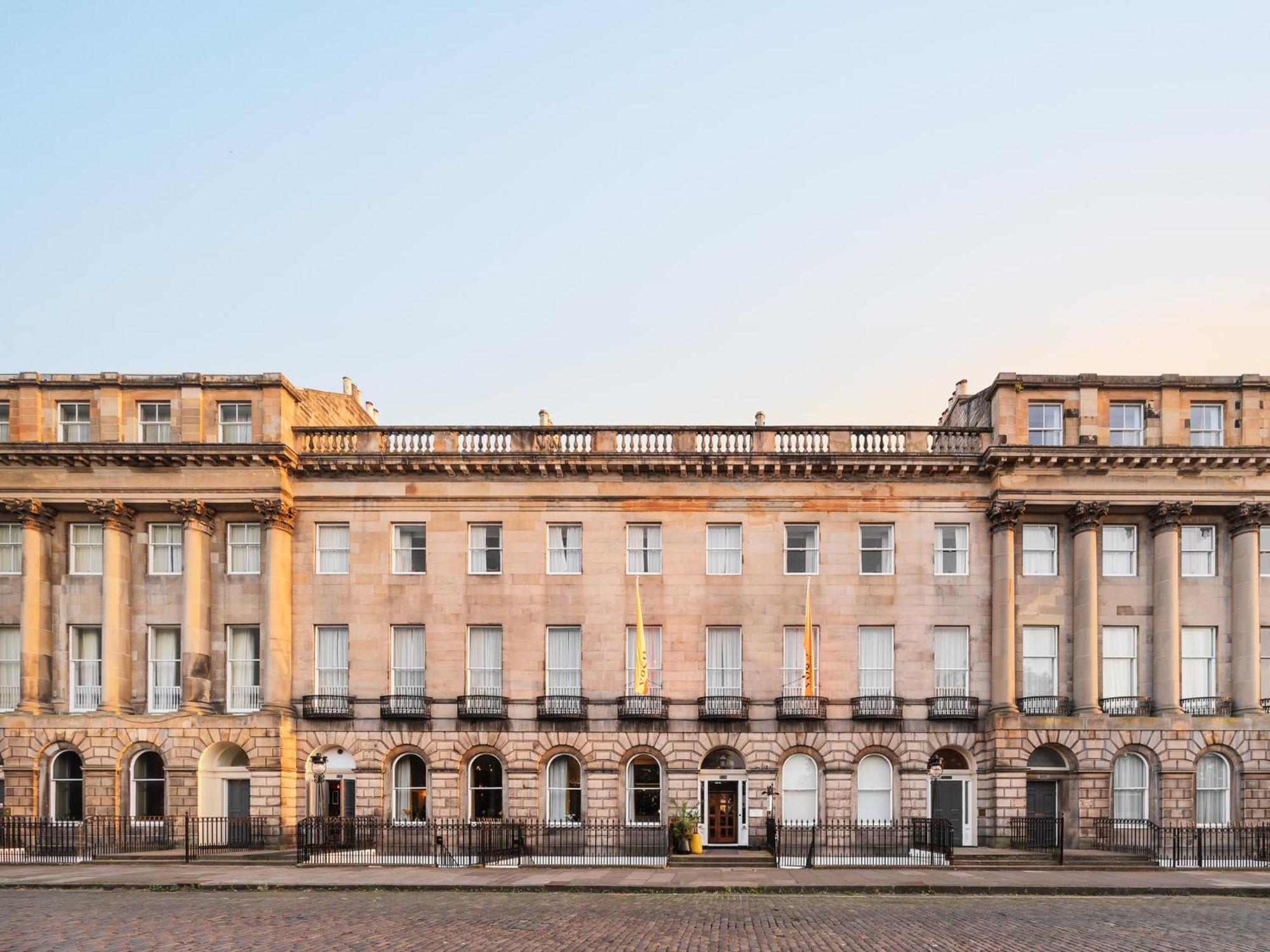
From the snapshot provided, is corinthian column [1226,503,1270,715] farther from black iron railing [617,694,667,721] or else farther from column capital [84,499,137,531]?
column capital [84,499,137,531]

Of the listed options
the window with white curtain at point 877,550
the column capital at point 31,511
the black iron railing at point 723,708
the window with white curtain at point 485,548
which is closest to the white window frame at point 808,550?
the window with white curtain at point 877,550

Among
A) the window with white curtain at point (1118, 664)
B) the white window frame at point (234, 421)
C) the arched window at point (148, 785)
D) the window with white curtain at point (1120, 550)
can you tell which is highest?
the white window frame at point (234, 421)

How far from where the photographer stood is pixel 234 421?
37.3 m

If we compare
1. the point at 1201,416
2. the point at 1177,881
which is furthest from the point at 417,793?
the point at 1201,416

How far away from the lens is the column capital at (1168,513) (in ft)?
118

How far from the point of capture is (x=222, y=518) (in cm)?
3706

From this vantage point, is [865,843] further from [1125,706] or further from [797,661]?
[1125,706]

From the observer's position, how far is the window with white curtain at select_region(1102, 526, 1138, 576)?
3697cm

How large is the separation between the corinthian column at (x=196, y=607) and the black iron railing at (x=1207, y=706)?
32.1m

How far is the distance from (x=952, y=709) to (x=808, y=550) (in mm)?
7010

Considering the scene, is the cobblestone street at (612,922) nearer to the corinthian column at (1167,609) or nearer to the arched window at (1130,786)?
the arched window at (1130,786)

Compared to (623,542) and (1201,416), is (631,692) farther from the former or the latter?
(1201,416)

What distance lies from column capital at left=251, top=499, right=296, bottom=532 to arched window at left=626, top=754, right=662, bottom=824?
14048 millimetres

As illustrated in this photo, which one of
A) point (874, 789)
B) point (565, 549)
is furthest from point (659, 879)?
point (565, 549)
